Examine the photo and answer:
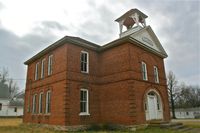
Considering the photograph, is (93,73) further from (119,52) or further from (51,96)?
(51,96)

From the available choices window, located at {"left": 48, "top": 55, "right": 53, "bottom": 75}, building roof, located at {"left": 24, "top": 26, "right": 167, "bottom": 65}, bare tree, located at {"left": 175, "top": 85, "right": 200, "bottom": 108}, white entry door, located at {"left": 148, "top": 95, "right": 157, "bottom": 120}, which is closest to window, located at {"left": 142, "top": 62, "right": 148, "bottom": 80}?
building roof, located at {"left": 24, "top": 26, "right": 167, "bottom": 65}

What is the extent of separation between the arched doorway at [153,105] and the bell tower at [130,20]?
689cm

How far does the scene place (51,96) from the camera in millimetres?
16406

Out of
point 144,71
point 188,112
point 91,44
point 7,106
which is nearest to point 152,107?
point 144,71

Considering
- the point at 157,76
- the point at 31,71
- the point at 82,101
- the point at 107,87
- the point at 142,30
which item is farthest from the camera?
the point at 31,71

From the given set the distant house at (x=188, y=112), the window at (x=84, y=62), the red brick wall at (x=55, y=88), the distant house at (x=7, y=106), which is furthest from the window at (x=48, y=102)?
the distant house at (x=188, y=112)

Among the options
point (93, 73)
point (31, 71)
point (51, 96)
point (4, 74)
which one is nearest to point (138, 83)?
point (93, 73)

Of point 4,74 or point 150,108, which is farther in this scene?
point 4,74

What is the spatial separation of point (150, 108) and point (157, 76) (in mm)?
4049

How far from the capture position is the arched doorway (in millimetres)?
16391

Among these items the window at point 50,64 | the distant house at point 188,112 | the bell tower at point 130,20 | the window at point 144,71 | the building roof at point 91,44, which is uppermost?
the bell tower at point 130,20

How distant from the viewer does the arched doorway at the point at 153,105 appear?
16.4 m

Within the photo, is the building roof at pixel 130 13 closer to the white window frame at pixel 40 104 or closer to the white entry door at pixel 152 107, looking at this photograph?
the white entry door at pixel 152 107

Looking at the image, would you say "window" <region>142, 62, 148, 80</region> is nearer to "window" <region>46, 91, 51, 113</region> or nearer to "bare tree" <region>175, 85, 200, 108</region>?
"window" <region>46, 91, 51, 113</region>
